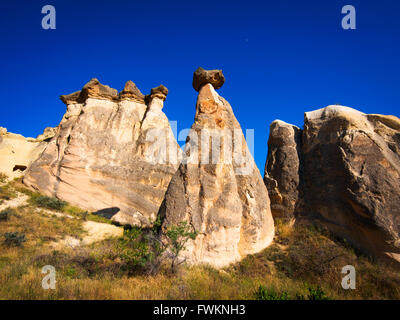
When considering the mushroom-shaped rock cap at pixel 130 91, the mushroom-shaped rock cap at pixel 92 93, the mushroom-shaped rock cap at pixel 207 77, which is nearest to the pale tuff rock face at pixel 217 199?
the mushroom-shaped rock cap at pixel 207 77

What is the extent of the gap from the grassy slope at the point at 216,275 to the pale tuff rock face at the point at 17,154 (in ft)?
42.1

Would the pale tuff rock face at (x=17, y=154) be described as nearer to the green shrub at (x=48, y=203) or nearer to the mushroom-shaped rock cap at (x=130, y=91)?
the green shrub at (x=48, y=203)

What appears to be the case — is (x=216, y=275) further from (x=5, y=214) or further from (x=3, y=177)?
(x=3, y=177)

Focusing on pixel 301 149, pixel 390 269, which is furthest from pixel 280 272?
pixel 301 149

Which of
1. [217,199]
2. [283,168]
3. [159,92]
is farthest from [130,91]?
[217,199]

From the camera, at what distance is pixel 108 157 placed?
14.1 metres

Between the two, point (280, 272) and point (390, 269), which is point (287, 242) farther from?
point (390, 269)

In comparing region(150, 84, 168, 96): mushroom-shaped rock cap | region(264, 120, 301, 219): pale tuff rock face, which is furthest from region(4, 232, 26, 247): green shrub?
region(150, 84, 168, 96): mushroom-shaped rock cap

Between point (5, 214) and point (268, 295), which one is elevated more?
point (5, 214)

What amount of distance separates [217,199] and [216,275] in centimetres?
192

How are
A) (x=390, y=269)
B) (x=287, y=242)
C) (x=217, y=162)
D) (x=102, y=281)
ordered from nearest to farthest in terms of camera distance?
(x=102, y=281)
(x=390, y=269)
(x=217, y=162)
(x=287, y=242)

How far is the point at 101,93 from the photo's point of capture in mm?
16234

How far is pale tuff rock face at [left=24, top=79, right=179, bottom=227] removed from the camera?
12.7 metres

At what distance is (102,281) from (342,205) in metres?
6.97
